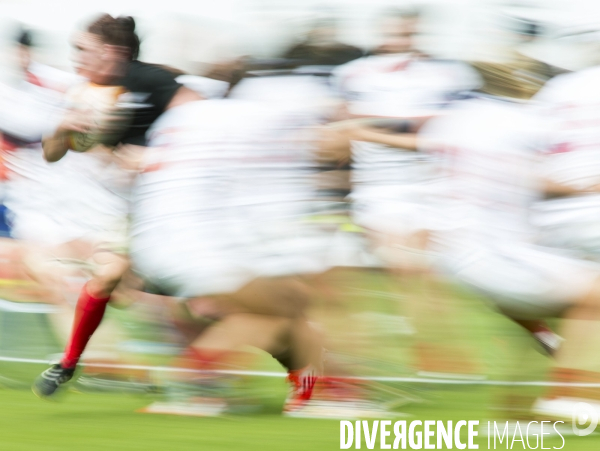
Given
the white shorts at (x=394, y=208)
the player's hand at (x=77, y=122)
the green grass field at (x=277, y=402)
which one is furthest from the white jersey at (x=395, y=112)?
the player's hand at (x=77, y=122)

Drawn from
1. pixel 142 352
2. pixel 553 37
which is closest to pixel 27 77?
pixel 142 352

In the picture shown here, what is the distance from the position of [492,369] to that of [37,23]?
2864 millimetres

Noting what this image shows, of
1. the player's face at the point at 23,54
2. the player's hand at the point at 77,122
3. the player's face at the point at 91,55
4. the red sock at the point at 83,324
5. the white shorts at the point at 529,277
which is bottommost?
the red sock at the point at 83,324

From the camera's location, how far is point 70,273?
4574mm

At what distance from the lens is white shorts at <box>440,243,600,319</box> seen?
3.21m

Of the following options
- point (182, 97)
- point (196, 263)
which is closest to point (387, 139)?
point (182, 97)

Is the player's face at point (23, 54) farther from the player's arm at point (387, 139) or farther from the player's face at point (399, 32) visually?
the player's face at point (399, 32)

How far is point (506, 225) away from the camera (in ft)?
10.8

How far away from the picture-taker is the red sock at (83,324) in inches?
151

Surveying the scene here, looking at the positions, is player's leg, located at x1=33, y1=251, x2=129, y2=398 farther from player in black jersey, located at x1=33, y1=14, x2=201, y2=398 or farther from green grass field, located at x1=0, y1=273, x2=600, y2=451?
green grass field, located at x1=0, y1=273, x2=600, y2=451

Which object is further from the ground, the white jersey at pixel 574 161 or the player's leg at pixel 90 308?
the white jersey at pixel 574 161

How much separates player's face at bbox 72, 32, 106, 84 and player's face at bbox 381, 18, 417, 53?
1.43 meters

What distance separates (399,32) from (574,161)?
183 cm

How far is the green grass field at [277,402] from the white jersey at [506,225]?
1.28ft
